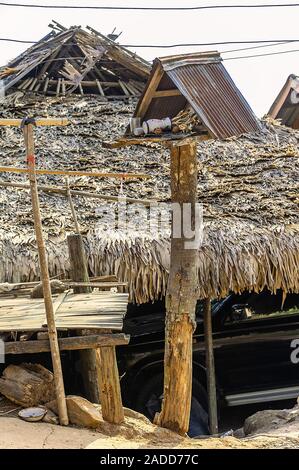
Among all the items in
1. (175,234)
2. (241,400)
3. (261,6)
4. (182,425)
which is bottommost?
(241,400)

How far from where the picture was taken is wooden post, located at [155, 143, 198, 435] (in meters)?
5.86

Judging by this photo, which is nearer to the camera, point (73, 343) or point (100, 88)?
point (73, 343)

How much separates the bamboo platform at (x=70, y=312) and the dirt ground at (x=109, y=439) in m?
0.76

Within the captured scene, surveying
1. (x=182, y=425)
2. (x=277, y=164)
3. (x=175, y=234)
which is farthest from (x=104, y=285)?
(x=277, y=164)

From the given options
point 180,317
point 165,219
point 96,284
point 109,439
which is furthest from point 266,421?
point 165,219

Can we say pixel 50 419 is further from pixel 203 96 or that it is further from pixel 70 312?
pixel 203 96

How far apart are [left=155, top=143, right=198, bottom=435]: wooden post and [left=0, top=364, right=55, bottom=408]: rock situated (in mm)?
965

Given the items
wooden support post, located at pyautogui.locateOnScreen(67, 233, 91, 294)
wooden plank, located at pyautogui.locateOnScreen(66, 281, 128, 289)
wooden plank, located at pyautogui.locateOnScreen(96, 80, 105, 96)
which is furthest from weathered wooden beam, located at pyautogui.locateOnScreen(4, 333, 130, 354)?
wooden plank, located at pyautogui.locateOnScreen(96, 80, 105, 96)

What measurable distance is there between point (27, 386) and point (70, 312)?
689 mm

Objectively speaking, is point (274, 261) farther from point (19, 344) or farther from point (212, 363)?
point (19, 344)

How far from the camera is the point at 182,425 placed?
588cm

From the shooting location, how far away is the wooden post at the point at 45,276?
17.0 feet

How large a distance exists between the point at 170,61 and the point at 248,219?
2.59 m

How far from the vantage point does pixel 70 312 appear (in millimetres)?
5934
